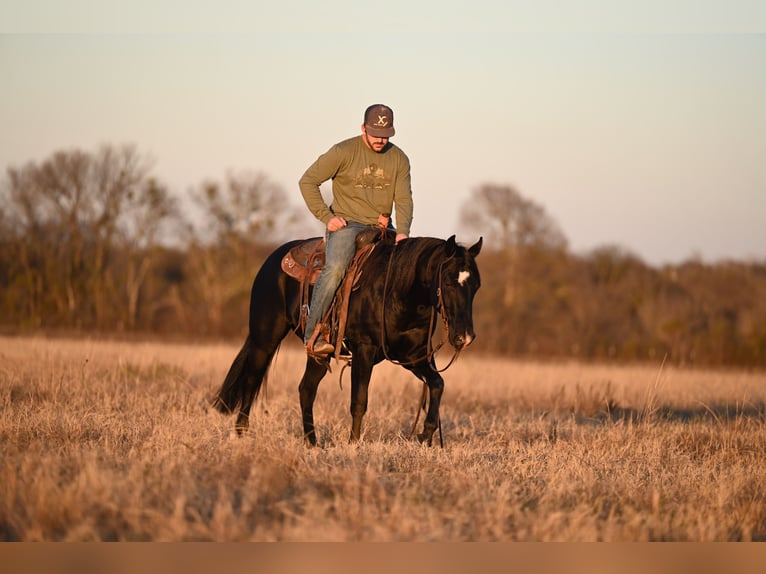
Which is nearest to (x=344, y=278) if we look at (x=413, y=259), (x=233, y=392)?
(x=413, y=259)

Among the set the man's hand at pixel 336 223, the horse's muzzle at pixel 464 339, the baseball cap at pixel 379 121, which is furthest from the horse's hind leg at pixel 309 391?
the baseball cap at pixel 379 121

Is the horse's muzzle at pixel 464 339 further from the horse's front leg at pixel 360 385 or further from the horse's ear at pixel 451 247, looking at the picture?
the horse's front leg at pixel 360 385

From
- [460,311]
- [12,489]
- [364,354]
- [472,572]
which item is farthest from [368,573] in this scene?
[364,354]

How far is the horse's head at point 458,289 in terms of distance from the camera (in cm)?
747

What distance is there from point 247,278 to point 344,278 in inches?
1419

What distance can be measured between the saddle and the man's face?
778 millimetres

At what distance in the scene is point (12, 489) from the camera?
5211 mm

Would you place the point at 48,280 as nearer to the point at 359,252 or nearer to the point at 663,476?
the point at 359,252

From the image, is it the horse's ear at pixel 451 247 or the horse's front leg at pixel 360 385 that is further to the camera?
the horse's front leg at pixel 360 385

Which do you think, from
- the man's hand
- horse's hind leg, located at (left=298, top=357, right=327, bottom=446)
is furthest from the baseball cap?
horse's hind leg, located at (left=298, top=357, right=327, bottom=446)

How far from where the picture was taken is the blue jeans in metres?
8.58

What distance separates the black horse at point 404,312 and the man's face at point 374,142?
91 cm

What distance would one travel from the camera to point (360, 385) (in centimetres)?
841

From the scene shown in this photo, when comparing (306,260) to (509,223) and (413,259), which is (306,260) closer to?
(413,259)
